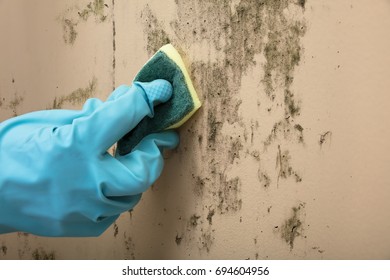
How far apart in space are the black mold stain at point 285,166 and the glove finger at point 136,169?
234 millimetres

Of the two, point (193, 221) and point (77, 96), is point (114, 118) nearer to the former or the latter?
point (193, 221)

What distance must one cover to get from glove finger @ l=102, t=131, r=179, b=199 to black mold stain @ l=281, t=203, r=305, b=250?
0.90 ft

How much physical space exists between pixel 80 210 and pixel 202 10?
468 mm

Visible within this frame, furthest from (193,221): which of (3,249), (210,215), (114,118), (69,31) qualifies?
(3,249)

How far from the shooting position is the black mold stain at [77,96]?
1.02 m

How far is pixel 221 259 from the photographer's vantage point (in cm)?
81

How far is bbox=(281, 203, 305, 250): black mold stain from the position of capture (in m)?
0.75

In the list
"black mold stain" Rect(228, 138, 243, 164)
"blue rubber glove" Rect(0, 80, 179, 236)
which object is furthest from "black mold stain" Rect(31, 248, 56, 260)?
"black mold stain" Rect(228, 138, 243, 164)

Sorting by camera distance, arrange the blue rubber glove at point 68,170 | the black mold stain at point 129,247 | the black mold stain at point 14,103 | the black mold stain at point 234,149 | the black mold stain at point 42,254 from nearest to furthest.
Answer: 1. the blue rubber glove at point 68,170
2. the black mold stain at point 234,149
3. the black mold stain at point 129,247
4. the black mold stain at point 42,254
5. the black mold stain at point 14,103

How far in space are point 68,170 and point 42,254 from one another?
0.60m

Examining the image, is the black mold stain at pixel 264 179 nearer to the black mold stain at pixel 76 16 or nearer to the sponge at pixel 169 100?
the sponge at pixel 169 100

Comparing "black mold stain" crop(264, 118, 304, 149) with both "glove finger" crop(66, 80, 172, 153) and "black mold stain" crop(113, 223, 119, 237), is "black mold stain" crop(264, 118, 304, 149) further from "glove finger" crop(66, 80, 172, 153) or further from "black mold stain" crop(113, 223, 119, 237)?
"black mold stain" crop(113, 223, 119, 237)

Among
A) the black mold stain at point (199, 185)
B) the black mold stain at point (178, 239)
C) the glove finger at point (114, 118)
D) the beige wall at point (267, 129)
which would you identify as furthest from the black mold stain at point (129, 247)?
the glove finger at point (114, 118)

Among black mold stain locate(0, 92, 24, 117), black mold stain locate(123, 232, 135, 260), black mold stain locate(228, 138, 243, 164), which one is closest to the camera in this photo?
black mold stain locate(228, 138, 243, 164)
